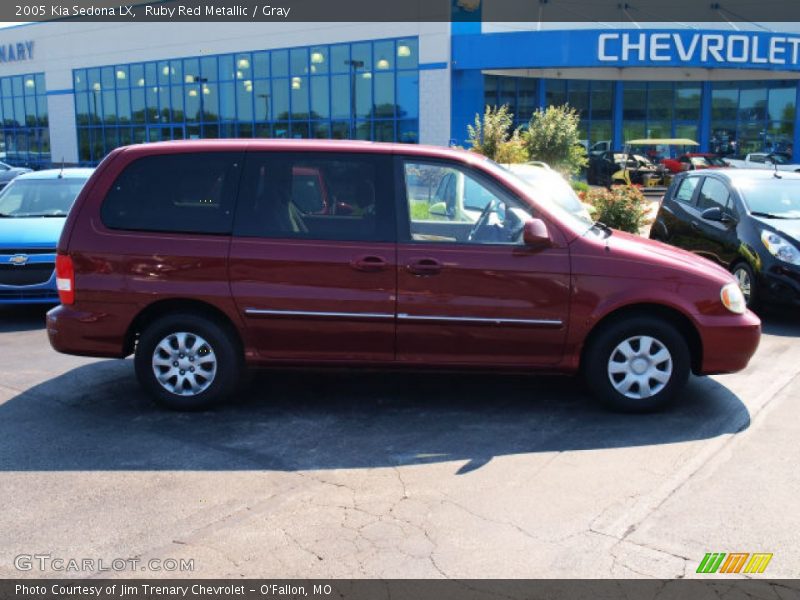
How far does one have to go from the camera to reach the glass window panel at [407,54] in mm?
30703

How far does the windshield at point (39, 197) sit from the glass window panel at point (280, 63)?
24.6 metres

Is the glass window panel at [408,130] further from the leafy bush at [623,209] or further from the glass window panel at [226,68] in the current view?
the leafy bush at [623,209]

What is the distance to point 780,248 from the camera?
843 centimetres

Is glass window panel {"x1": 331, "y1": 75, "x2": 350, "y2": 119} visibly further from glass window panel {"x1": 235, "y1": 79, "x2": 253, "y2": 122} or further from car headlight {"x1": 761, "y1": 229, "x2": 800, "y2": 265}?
car headlight {"x1": 761, "y1": 229, "x2": 800, "y2": 265}

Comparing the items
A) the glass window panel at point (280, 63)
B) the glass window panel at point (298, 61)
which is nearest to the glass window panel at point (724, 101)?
the glass window panel at point (298, 61)

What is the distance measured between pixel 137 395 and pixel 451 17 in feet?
88.7

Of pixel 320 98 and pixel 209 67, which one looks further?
pixel 209 67

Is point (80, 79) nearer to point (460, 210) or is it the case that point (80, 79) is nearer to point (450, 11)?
point (450, 11)

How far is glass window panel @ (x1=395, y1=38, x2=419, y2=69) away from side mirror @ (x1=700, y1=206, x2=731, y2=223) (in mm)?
22979

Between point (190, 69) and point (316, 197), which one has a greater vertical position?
point (190, 69)

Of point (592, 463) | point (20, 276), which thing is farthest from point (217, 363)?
point (20, 276)

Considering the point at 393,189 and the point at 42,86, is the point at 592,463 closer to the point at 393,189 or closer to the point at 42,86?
the point at 393,189

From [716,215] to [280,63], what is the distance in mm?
27696

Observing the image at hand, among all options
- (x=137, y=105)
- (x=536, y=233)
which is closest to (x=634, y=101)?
(x=137, y=105)
